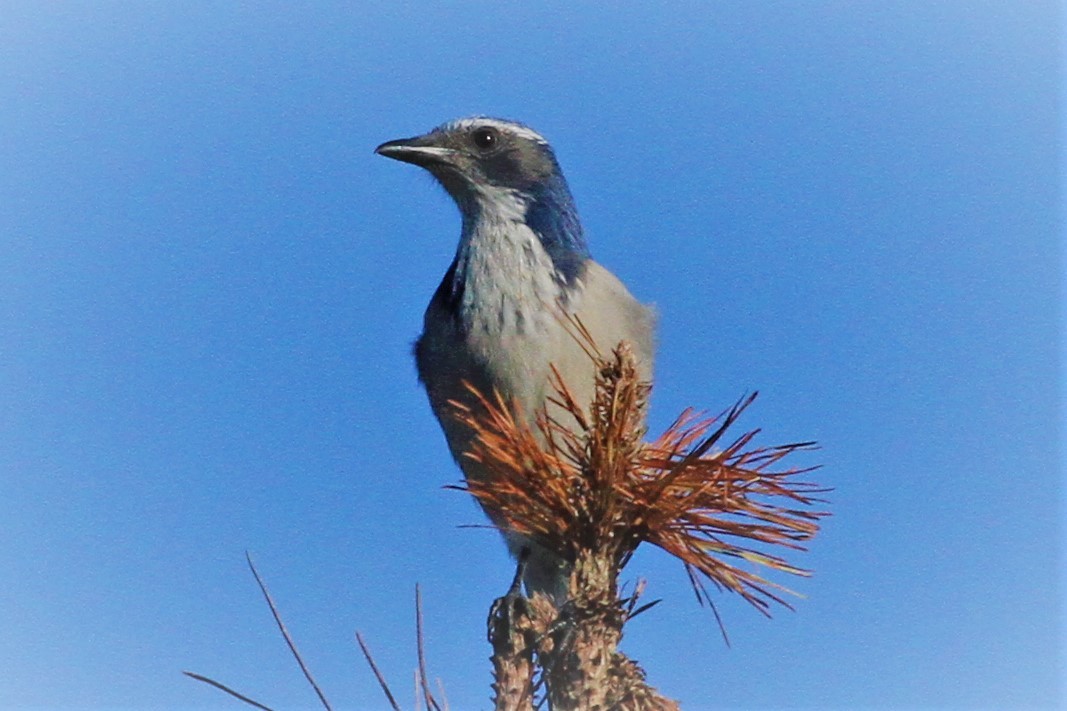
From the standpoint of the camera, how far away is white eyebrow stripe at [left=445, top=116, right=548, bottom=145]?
6469 mm

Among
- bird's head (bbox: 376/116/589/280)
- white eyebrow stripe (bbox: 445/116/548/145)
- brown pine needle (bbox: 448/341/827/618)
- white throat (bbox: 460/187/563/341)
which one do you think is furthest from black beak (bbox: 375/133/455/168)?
brown pine needle (bbox: 448/341/827/618)

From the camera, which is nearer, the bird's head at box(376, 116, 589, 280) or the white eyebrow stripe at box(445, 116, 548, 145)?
the bird's head at box(376, 116, 589, 280)

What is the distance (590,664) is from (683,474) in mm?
545

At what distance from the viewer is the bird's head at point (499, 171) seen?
625 cm

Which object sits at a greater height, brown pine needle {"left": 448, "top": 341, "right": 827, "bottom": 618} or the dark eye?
the dark eye

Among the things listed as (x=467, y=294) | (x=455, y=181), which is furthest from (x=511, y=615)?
(x=455, y=181)

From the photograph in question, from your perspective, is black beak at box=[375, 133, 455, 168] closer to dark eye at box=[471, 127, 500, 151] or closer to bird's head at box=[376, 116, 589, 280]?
bird's head at box=[376, 116, 589, 280]

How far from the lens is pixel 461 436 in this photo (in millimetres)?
5781

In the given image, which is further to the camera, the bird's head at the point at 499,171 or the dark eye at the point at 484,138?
the dark eye at the point at 484,138

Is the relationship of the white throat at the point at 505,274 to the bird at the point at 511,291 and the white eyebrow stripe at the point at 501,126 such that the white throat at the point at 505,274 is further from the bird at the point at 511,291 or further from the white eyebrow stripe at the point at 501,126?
the white eyebrow stripe at the point at 501,126

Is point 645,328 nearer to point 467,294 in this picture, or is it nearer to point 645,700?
point 467,294

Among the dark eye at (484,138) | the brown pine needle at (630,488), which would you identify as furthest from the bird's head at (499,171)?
the brown pine needle at (630,488)

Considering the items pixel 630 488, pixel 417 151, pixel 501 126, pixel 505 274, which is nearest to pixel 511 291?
pixel 505 274

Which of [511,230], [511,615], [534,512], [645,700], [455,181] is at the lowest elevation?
[645,700]
